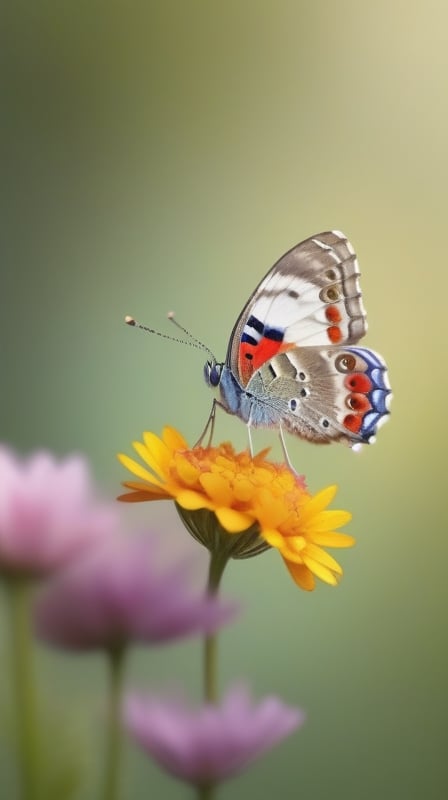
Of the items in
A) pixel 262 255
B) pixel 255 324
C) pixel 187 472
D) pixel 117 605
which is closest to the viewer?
pixel 117 605

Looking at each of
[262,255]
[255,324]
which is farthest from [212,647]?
[262,255]

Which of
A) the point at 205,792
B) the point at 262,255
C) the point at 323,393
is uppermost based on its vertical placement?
the point at 262,255

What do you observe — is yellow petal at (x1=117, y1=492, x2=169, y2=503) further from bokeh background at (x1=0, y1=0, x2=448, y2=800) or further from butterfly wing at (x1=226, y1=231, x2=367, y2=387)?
butterfly wing at (x1=226, y1=231, x2=367, y2=387)

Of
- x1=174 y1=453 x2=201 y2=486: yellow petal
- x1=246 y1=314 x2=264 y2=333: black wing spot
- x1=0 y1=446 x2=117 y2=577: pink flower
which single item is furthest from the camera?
x1=246 y1=314 x2=264 y2=333: black wing spot

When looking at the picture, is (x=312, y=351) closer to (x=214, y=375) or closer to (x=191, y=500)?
(x=214, y=375)

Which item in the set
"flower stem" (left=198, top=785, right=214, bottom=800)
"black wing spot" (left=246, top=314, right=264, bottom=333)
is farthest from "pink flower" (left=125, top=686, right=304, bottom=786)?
"black wing spot" (left=246, top=314, right=264, bottom=333)

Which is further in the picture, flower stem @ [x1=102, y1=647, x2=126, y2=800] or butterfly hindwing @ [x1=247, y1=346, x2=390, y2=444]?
butterfly hindwing @ [x1=247, y1=346, x2=390, y2=444]

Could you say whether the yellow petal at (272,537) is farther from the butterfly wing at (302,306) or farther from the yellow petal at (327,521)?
the butterfly wing at (302,306)

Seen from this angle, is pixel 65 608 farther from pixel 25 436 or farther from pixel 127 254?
pixel 127 254

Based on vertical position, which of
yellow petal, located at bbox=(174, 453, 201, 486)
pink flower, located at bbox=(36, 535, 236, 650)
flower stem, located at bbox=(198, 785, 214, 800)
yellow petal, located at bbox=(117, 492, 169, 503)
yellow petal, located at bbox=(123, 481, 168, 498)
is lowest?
flower stem, located at bbox=(198, 785, 214, 800)
